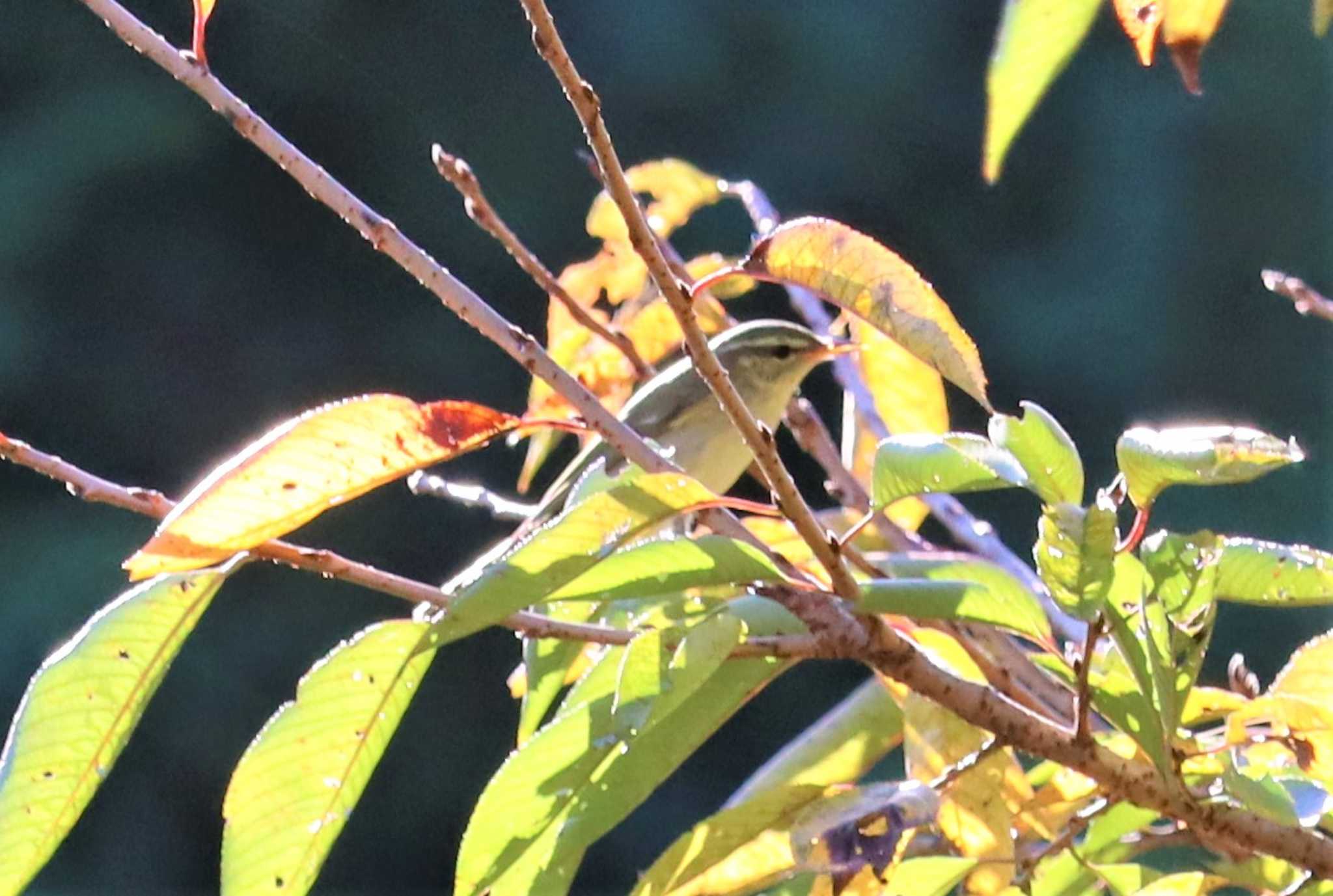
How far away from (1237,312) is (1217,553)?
4789mm

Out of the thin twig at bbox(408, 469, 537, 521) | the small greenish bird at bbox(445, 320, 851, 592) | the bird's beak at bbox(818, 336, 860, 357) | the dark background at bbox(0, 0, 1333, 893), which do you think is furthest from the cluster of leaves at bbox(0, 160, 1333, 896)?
the dark background at bbox(0, 0, 1333, 893)

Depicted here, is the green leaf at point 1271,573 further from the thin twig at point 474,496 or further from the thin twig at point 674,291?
the thin twig at point 474,496

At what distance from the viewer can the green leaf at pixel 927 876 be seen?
599mm

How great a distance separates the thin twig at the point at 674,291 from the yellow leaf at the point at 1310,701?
18 cm

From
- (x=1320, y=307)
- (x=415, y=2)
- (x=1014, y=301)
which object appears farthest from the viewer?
(x=415, y=2)

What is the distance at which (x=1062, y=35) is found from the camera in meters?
0.50

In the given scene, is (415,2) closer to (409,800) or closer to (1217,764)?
(409,800)

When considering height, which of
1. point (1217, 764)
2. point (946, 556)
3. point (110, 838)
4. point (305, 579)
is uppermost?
point (305, 579)

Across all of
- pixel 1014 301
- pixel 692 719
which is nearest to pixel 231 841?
pixel 692 719

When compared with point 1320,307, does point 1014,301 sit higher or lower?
higher

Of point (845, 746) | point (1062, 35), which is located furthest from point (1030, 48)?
point (845, 746)

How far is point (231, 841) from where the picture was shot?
54 cm

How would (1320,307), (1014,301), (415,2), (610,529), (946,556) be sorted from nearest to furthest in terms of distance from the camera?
(610,529) < (946,556) < (1320,307) < (1014,301) < (415,2)

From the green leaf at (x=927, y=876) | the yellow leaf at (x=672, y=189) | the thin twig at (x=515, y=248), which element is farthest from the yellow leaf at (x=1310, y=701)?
the yellow leaf at (x=672, y=189)
